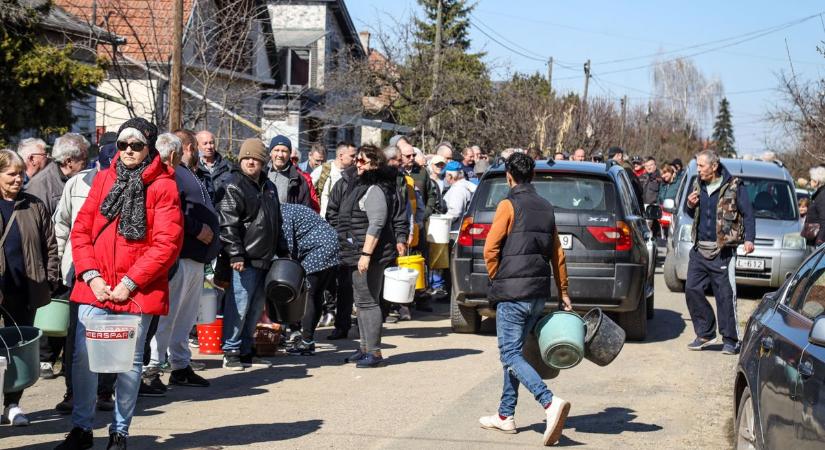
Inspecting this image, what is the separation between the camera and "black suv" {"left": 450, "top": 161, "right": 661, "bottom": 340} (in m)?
11.5

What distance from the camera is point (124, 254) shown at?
6500mm

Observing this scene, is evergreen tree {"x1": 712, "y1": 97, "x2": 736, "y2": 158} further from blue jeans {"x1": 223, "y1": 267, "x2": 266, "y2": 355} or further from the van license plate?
blue jeans {"x1": 223, "y1": 267, "x2": 266, "y2": 355}

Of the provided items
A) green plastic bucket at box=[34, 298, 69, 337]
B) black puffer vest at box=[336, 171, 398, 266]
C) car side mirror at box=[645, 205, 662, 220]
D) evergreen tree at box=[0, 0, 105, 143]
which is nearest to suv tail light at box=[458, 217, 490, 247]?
black puffer vest at box=[336, 171, 398, 266]

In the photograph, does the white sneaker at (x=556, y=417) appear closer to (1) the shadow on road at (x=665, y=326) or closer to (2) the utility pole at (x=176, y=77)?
(1) the shadow on road at (x=665, y=326)

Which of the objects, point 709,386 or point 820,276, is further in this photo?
point 709,386

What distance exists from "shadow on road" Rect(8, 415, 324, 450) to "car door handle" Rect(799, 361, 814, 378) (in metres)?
3.51

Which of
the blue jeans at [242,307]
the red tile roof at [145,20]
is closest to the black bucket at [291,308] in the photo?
the blue jeans at [242,307]

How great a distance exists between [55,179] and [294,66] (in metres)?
35.1

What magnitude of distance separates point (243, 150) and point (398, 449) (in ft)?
11.4

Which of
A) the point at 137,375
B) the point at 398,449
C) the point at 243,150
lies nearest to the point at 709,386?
the point at 398,449

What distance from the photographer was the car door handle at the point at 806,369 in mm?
4980

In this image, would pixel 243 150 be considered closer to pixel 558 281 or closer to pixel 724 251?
pixel 558 281

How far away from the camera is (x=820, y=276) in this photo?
5.80 meters

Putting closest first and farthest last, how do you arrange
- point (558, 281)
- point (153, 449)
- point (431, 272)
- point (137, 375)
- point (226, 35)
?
point (137, 375)
point (153, 449)
point (558, 281)
point (431, 272)
point (226, 35)
